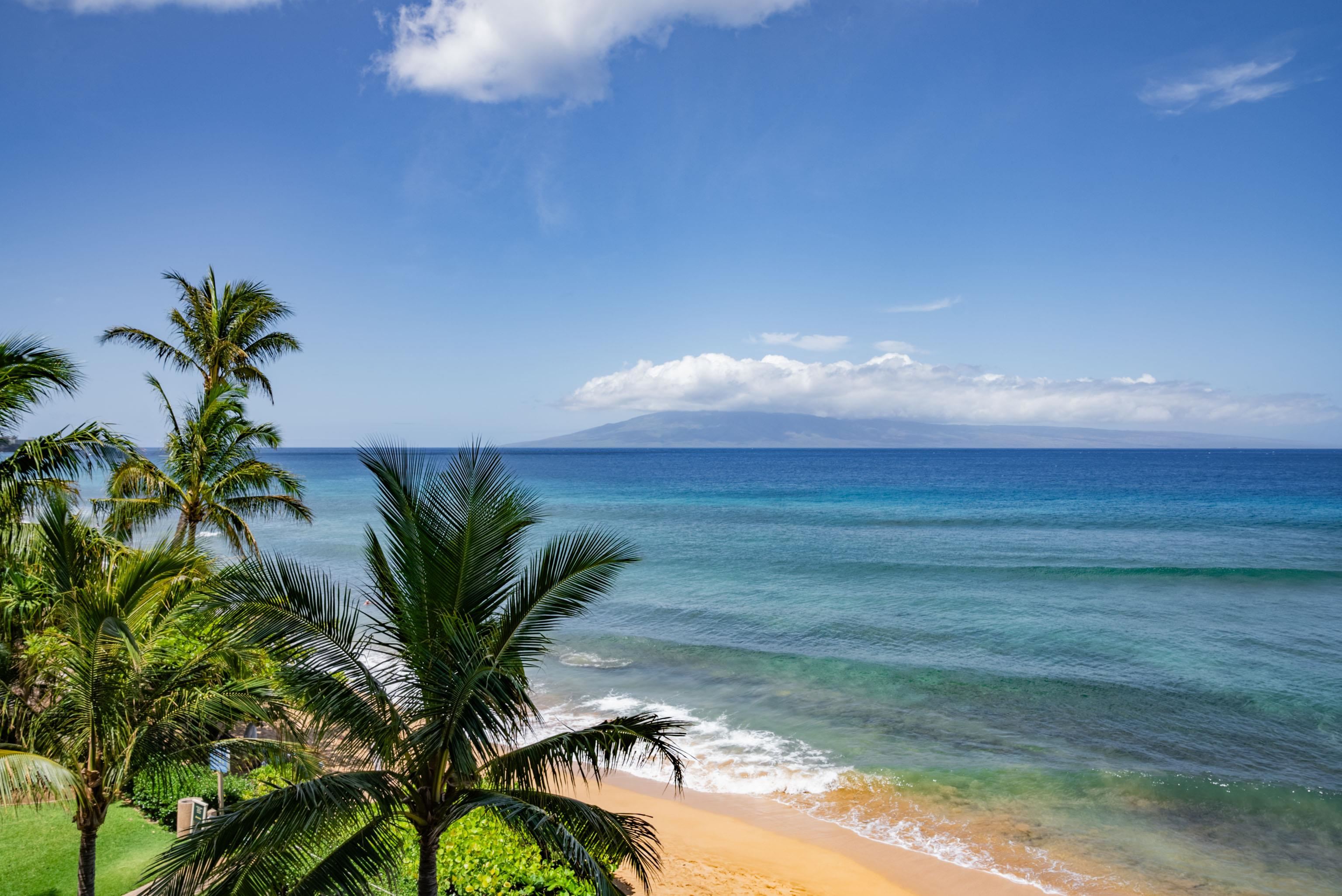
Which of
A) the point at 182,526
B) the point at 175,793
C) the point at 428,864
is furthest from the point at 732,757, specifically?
the point at 182,526

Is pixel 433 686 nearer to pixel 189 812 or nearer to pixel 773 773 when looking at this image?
pixel 189 812

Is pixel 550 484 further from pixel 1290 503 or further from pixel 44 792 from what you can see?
pixel 44 792

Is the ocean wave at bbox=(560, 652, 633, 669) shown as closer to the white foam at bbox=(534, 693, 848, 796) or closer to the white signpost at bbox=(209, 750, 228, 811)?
the white foam at bbox=(534, 693, 848, 796)

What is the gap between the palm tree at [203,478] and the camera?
13.9 meters

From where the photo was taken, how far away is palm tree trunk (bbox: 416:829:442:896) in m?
Result: 6.52

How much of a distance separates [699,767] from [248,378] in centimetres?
1284

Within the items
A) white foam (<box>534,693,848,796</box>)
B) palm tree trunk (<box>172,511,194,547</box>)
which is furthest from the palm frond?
palm tree trunk (<box>172,511,194,547</box>)

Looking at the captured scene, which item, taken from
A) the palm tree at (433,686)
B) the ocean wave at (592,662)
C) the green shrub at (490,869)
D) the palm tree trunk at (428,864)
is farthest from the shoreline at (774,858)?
the ocean wave at (592,662)

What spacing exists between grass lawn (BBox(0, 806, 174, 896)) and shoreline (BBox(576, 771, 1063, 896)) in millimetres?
6457

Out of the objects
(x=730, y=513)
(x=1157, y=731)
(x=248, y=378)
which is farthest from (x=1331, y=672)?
(x=730, y=513)

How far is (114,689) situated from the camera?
7285 mm

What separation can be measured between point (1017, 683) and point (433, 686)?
699 inches

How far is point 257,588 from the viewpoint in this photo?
21.5 ft

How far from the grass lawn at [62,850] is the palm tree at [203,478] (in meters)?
4.63
